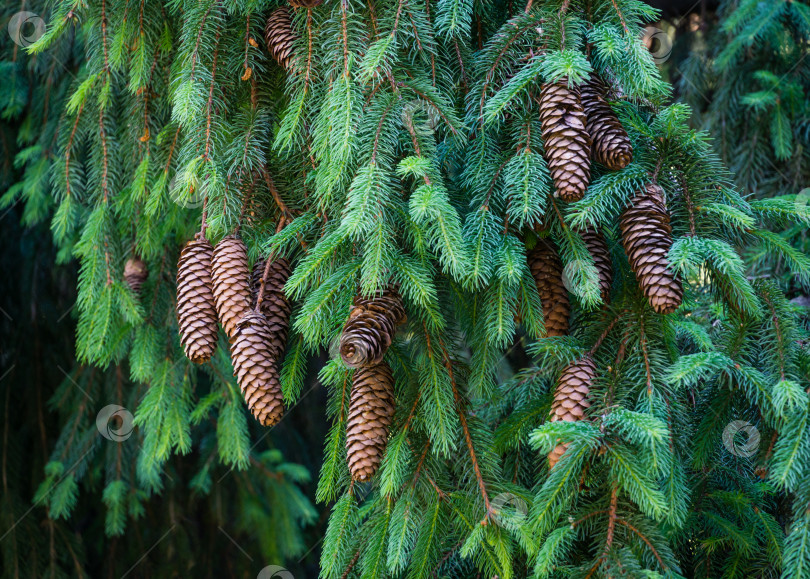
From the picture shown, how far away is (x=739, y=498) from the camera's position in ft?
4.73

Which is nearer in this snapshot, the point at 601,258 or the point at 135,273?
the point at 601,258

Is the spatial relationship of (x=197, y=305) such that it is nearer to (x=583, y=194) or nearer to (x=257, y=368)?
(x=257, y=368)

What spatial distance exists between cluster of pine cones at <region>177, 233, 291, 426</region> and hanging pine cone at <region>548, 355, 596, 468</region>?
0.50 m

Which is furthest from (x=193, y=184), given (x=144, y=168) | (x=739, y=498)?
(x=739, y=498)

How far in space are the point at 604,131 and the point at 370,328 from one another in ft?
1.85

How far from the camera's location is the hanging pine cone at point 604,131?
4.05 ft

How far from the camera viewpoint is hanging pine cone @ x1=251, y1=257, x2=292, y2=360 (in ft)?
4.36

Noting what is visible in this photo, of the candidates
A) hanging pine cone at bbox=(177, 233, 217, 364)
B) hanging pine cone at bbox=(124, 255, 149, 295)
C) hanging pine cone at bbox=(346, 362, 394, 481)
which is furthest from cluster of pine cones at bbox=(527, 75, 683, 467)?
hanging pine cone at bbox=(124, 255, 149, 295)

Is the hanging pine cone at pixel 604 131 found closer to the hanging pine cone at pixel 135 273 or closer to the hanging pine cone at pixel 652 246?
the hanging pine cone at pixel 652 246

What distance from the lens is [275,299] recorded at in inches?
53.1

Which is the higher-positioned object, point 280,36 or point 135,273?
point 280,36

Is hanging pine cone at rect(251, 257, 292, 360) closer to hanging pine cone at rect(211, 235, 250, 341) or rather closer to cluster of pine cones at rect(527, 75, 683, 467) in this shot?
hanging pine cone at rect(211, 235, 250, 341)

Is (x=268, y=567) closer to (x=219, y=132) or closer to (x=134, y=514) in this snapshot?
(x=134, y=514)

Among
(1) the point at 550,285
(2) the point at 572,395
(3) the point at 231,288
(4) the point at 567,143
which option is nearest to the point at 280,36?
(3) the point at 231,288
